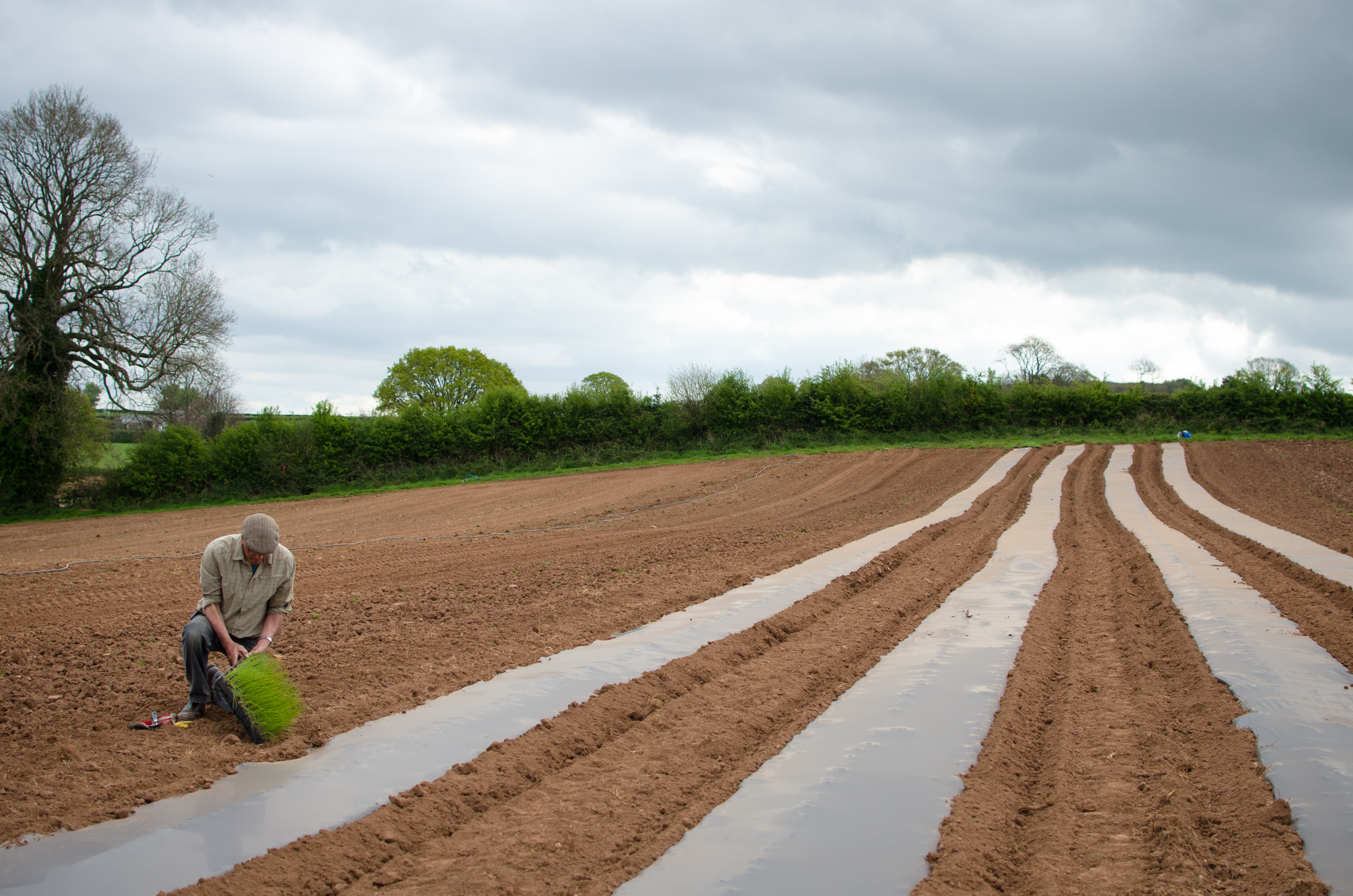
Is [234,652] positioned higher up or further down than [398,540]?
higher up

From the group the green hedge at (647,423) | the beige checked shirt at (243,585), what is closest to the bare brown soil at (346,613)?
the beige checked shirt at (243,585)

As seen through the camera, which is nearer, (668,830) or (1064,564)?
(668,830)

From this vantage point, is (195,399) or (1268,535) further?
(195,399)

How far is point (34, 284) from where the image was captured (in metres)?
→ 25.2

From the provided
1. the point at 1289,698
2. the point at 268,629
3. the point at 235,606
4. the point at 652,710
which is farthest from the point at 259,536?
the point at 1289,698

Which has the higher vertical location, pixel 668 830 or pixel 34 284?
pixel 34 284

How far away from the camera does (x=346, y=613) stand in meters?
7.18

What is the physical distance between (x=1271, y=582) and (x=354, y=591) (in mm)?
9700

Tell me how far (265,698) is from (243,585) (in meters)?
1.01

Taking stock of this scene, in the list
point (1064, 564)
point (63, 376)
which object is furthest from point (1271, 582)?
point (63, 376)

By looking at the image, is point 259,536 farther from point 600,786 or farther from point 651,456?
point 651,456

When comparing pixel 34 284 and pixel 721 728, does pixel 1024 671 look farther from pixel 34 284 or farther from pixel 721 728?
pixel 34 284

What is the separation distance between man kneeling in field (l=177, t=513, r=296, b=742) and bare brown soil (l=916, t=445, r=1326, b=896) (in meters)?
4.11

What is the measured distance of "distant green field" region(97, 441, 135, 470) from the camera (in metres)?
28.3
